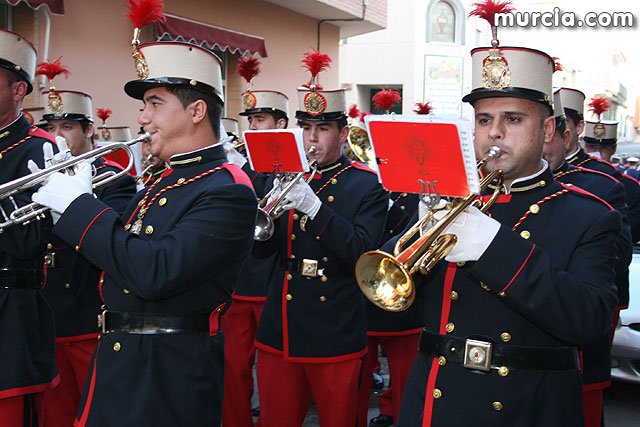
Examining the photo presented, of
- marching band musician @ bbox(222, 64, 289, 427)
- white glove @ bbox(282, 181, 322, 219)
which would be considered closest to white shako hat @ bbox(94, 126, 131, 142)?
marching band musician @ bbox(222, 64, 289, 427)

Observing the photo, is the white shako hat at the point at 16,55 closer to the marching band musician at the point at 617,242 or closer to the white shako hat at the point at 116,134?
the marching band musician at the point at 617,242

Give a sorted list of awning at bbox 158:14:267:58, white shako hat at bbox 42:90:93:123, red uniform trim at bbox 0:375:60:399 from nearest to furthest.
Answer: red uniform trim at bbox 0:375:60:399 → white shako hat at bbox 42:90:93:123 → awning at bbox 158:14:267:58

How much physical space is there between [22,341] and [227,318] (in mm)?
2265

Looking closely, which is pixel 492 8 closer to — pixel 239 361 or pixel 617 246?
pixel 617 246

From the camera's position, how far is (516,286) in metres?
2.11

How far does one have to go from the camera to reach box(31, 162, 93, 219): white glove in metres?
2.45

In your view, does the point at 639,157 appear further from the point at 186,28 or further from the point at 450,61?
the point at 186,28

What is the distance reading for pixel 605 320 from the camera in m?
2.21

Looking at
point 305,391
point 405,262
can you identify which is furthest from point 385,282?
point 305,391

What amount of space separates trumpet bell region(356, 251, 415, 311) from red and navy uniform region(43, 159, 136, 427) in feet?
7.24

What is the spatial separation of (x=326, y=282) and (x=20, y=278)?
5.45 feet

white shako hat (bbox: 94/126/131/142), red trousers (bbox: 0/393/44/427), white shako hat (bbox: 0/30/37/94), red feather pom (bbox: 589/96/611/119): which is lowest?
red trousers (bbox: 0/393/44/427)

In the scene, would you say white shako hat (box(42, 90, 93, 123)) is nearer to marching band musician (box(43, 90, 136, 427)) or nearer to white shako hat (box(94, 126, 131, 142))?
marching band musician (box(43, 90, 136, 427))

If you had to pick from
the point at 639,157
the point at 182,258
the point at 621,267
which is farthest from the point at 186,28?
the point at 639,157
